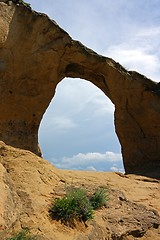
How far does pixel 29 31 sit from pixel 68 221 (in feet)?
30.1

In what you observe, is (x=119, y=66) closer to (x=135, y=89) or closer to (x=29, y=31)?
(x=135, y=89)

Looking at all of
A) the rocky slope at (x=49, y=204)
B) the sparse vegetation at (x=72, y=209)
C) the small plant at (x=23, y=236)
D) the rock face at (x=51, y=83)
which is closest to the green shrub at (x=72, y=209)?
the sparse vegetation at (x=72, y=209)

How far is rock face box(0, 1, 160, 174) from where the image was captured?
1291 centimetres

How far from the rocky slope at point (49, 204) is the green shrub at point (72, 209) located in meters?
0.13

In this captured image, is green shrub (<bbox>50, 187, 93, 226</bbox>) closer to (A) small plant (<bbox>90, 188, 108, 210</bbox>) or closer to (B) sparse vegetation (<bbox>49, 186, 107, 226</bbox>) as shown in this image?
(B) sparse vegetation (<bbox>49, 186, 107, 226</bbox>)

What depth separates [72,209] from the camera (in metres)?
6.04

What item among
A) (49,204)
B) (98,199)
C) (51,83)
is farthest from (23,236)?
(51,83)

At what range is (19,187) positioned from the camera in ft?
20.7

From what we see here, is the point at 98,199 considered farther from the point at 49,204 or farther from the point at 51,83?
the point at 51,83

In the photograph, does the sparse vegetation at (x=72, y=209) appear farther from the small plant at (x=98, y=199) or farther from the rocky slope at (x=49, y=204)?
the small plant at (x=98, y=199)

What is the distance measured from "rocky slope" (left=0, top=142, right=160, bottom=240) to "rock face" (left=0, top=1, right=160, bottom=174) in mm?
5482

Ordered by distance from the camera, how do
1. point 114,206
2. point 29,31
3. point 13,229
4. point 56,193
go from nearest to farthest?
point 13,229
point 56,193
point 114,206
point 29,31

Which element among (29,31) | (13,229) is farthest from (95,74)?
(13,229)

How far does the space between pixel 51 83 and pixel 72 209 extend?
9058mm
